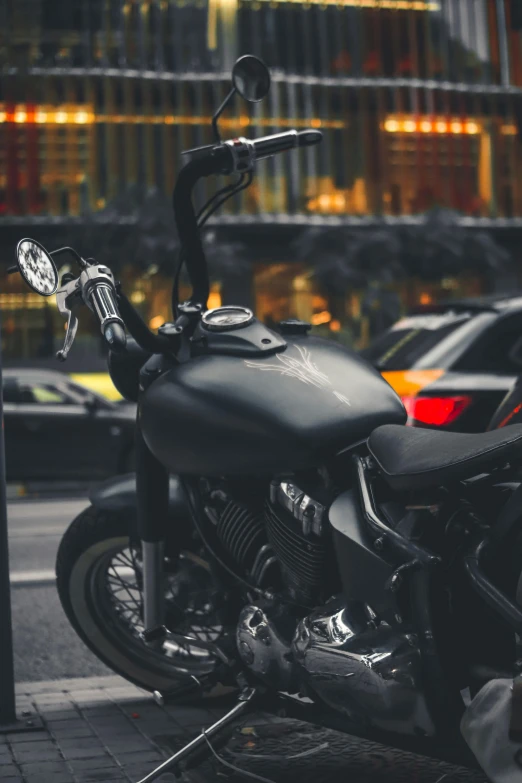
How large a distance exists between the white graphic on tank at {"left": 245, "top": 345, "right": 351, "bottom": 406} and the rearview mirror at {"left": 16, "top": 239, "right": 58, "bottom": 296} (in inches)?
25.4

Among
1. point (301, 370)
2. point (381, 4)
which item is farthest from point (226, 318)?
point (381, 4)

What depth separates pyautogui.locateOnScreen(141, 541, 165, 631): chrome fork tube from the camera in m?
3.79

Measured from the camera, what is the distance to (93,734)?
13.4 feet

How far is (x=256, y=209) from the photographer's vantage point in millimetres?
31578

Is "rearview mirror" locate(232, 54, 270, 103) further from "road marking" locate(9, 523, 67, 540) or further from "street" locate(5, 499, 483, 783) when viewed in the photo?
"road marking" locate(9, 523, 67, 540)

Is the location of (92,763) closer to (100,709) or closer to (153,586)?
(153,586)

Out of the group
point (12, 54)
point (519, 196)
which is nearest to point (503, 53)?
point (519, 196)

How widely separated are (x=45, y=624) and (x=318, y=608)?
10.9 feet

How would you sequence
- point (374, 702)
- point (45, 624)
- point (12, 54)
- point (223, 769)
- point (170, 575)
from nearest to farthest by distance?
point (374, 702) < point (223, 769) < point (170, 575) < point (45, 624) < point (12, 54)

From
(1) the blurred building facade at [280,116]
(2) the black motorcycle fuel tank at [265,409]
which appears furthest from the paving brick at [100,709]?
(1) the blurred building facade at [280,116]

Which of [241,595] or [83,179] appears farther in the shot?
[83,179]

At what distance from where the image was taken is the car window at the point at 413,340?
7.82m

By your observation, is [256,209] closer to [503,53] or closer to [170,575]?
[503,53]

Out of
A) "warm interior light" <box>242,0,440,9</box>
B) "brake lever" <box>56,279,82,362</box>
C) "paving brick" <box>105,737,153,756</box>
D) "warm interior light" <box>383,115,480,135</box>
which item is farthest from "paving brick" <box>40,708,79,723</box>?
"warm interior light" <box>242,0,440,9</box>
